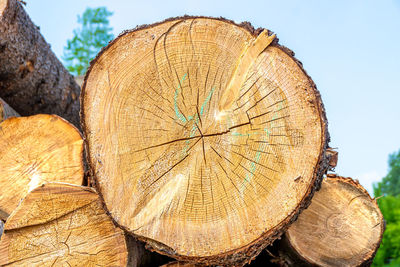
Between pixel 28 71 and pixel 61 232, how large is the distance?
1416 millimetres

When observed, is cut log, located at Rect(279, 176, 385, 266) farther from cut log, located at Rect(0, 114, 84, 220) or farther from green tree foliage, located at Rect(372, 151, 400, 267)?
green tree foliage, located at Rect(372, 151, 400, 267)

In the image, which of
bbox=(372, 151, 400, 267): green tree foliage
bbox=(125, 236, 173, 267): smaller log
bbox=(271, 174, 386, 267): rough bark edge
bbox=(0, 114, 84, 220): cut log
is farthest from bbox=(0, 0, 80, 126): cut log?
bbox=(372, 151, 400, 267): green tree foliage

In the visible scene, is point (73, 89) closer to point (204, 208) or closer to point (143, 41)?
point (143, 41)

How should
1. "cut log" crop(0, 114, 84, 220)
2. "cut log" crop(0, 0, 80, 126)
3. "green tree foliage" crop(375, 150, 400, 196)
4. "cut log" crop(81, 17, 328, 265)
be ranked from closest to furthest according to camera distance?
"cut log" crop(81, 17, 328, 265) → "cut log" crop(0, 114, 84, 220) → "cut log" crop(0, 0, 80, 126) → "green tree foliage" crop(375, 150, 400, 196)

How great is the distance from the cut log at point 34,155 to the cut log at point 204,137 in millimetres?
640

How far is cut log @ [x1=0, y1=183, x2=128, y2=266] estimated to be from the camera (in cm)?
202

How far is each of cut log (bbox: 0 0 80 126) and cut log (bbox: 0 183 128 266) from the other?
119 cm

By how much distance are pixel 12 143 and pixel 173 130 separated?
1325 mm

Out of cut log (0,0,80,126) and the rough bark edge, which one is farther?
cut log (0,0,80,126)

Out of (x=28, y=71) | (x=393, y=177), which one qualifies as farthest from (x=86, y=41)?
(x=393, y=177)

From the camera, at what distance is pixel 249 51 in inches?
73.6

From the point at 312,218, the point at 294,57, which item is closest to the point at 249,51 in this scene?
the point at 294,57

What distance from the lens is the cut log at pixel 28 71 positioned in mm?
2709

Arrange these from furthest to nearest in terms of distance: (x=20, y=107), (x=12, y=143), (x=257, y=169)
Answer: (x=20, y=107)
(x=12, y=143)
(x=257, y=169)
